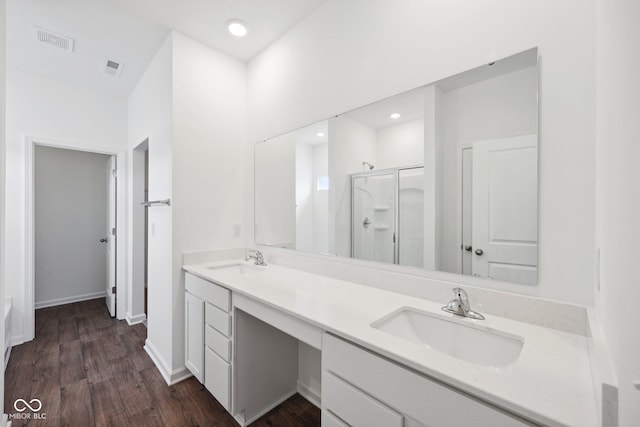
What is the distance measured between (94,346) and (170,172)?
1.88 metres

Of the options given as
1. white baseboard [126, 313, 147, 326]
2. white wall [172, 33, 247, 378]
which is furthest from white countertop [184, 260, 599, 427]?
white baseboard [126, 313, 147, 326]

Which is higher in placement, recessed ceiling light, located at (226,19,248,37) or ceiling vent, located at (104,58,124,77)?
recessed ceiling light, located at (226,19,248,37)

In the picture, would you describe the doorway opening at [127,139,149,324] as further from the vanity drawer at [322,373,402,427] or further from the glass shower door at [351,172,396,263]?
the vanity drawer at [322,373,402,427]

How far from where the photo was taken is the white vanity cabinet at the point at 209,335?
5.36ft

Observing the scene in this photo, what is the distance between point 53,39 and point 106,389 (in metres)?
2.72

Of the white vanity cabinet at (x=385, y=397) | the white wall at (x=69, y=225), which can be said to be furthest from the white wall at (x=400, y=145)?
the white wall at (x=69, y=225)

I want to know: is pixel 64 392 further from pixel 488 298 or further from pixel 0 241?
pixel 488 298

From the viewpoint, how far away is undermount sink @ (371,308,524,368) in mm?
967

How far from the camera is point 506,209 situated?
112 centimetres

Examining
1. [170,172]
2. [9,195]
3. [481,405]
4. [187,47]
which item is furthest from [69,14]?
[481,405]

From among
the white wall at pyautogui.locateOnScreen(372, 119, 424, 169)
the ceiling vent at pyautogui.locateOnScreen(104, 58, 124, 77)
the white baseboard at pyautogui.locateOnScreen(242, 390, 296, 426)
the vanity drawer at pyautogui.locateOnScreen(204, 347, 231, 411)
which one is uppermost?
the ceiling vent at pyautogui.locateOnScreen(104, 58, 124, 77)

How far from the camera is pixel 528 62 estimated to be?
3.48ft

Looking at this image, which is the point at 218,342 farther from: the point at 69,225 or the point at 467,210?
the point at 69,225

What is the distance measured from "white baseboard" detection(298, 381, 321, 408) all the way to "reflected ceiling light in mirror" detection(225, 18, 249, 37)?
8.62 feet
